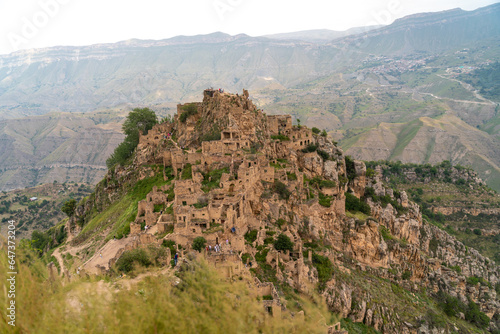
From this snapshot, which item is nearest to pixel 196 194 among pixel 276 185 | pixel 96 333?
pixel 276 185

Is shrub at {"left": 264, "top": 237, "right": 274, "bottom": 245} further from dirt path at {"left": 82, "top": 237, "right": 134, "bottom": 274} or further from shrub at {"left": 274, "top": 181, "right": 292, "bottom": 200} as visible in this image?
dirt path at {"left": 82, "top": 237, "right": 134, "bottom": 274}

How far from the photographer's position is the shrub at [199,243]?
103 feet

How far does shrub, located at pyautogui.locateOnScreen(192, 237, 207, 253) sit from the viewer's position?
31.5 meters

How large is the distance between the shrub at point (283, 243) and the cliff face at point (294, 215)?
12 cm

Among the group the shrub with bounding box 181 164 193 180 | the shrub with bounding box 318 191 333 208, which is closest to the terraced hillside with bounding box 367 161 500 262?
the shrub with bounding box 318 191 333 208

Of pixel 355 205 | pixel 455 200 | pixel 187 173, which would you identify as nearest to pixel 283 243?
pixel 187 173

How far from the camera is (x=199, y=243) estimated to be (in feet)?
104

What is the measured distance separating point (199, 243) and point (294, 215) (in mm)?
17998

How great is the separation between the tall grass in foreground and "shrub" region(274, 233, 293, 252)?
29.3 meters

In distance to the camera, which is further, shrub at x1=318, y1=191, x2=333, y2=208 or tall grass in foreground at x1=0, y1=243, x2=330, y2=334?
shrub at x1=318, y1=191, x2=333, y2=208

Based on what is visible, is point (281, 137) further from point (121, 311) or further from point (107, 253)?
point (121, 311)

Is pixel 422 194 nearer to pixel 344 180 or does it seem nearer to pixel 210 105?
pixel 344 180

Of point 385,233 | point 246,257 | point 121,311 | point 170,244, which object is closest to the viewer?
point 121,311

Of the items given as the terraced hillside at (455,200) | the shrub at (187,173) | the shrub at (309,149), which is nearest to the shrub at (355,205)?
the shrub at (309,149)
